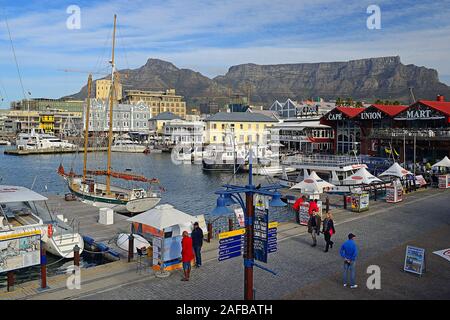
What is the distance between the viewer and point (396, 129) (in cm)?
5222

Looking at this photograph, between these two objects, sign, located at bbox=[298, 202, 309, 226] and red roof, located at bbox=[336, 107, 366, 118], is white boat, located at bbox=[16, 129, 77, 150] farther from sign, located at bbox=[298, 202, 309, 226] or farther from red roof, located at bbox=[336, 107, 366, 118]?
sign, located at bbox=[298, 202, 309, 226]

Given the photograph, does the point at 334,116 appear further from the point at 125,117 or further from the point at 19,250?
the point at 125,117

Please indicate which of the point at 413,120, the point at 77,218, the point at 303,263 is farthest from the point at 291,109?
the point at 303,263

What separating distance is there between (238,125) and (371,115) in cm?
3972

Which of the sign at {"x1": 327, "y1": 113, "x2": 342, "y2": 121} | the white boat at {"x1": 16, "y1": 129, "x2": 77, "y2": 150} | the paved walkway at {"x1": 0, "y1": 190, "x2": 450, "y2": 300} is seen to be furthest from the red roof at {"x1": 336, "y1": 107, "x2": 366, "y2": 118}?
the white boat at {"x1": 16, "y1": 129, "x2": 77, "y2": 150}

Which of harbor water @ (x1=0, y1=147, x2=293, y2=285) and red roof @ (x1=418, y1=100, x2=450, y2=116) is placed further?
red roof @ (x1=418, y1=100, x2=450, y2=116)

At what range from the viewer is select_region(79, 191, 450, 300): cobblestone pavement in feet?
41.4

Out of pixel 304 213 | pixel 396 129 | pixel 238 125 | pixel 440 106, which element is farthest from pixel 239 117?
pixel 304 213

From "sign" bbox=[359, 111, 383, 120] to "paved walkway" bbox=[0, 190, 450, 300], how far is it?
36.9 m

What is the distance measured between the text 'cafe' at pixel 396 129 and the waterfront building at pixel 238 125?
29694 millimetres

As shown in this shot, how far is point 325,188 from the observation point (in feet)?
112

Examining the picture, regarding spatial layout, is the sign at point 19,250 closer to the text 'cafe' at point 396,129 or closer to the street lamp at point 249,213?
the street lamp at point 249,213
